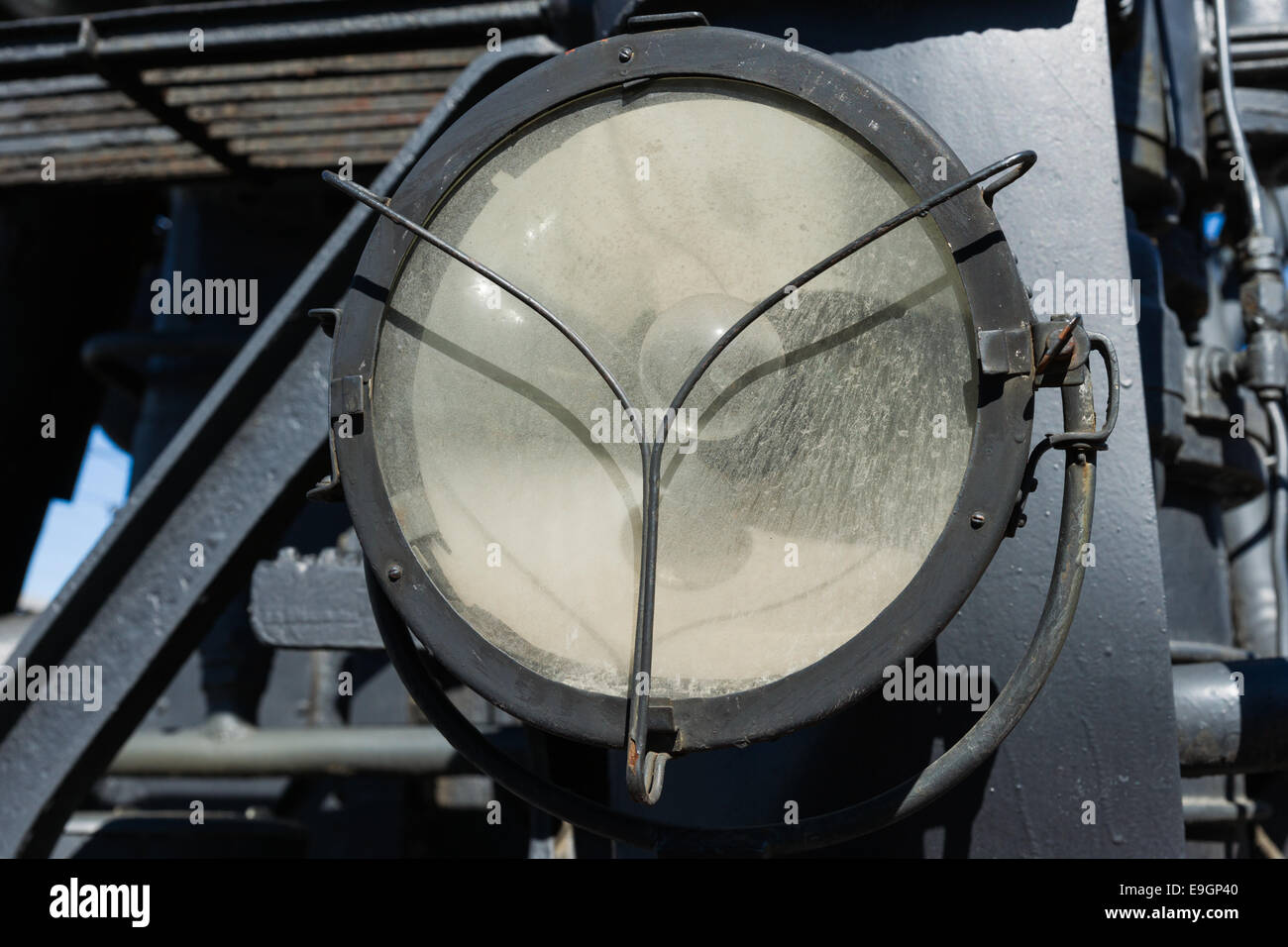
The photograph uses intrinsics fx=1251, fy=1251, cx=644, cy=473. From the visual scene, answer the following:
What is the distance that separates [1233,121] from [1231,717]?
885 mm

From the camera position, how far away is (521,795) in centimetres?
134

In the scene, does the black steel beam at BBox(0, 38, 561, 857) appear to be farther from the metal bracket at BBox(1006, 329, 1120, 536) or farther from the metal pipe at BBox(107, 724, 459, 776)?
the metal bracket at BBox(1006, 329, 1120, 536)

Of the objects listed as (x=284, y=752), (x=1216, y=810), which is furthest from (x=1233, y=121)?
(x=284, y=752)

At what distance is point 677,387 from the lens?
1.25m

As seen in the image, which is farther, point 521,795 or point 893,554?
point 521,795

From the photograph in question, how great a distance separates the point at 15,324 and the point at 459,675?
264 cm

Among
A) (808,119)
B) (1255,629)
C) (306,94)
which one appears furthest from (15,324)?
(1255,629)

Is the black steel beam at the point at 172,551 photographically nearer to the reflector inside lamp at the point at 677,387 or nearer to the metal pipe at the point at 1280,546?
the reflector inside lamp at the point at 677,387

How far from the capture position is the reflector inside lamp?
3.91ft

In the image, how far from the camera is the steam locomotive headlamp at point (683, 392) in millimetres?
1163

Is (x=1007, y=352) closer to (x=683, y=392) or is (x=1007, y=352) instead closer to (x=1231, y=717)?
(x=683, y=392)

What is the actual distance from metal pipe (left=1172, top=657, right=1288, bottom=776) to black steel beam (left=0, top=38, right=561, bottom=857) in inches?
50.0

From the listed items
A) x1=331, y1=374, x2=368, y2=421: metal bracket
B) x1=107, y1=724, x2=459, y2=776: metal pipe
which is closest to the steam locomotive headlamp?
x1=331, y1=374, x2=368, y2=421: metal bracket

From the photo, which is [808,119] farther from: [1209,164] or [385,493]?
[1209,164]
